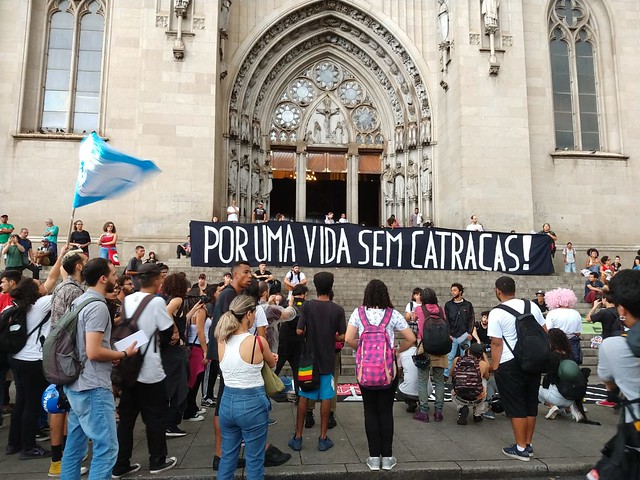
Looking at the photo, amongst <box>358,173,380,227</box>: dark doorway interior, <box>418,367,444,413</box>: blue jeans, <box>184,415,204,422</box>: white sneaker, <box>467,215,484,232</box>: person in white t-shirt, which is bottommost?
<box>184,415,204,422</box>: white sneaker

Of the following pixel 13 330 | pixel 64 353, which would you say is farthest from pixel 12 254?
pixel 64 353

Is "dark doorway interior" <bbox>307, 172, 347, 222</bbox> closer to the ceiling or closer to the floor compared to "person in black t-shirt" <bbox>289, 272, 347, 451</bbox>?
closer to the ceiling

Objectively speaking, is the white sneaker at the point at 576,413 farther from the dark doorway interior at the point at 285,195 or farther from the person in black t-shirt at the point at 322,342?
the dark doorway interior at the point at 285,195

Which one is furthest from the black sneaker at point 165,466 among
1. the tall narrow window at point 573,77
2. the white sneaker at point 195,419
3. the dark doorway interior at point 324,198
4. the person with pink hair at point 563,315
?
the dark doorway interior at point 324,198

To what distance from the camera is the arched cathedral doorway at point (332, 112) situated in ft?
60.2

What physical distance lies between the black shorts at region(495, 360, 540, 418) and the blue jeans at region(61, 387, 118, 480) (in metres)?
3.72

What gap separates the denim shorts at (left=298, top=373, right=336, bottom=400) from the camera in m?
4.98

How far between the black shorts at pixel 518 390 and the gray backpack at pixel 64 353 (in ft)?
13.0

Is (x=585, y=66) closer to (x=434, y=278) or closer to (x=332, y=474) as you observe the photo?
(x=434, y=278)

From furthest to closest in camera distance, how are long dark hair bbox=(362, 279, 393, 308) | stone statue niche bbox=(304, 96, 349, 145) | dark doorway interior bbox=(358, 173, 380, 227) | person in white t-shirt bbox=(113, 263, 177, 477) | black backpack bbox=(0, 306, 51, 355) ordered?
dark doorway interior bbox=(358, 173, 380, 227) → stone statue niche bbox=(304, 96, 349, 145) → black backpack bbox=(0, 306, 51, 355) → long dark hair bbox=(362, 279, 393, 308) → person in white t-shirt bbox=(113, 263, 177, 477)

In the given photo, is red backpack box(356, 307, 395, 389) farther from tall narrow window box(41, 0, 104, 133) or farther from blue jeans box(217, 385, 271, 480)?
tall narrow window box(41, 0, 104, 133)

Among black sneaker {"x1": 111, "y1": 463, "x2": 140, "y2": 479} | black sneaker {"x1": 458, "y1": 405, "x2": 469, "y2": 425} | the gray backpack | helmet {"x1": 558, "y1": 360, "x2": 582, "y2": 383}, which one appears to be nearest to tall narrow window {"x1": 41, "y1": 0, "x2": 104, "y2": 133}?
black sneaker {"x1": 111, "y1": 463, "x2": 140, "y2": 479}

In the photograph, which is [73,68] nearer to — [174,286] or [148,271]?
[174,286]

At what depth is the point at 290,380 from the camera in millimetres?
7430
